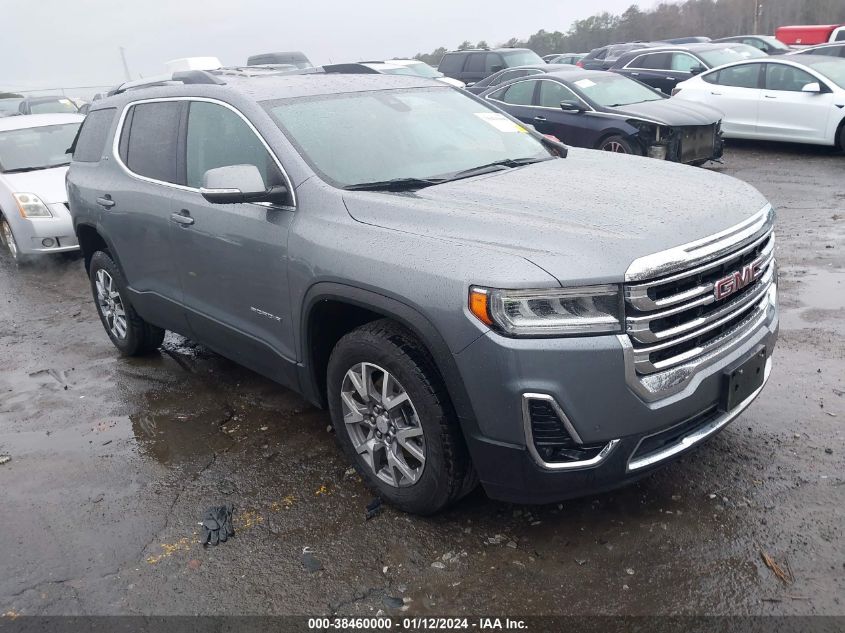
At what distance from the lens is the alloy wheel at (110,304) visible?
17.7 feet

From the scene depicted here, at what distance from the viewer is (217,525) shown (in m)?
3.38

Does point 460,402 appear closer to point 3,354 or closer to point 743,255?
point 743,255

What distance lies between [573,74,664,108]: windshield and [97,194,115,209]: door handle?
23.9ft

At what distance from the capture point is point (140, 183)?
15.1 feet

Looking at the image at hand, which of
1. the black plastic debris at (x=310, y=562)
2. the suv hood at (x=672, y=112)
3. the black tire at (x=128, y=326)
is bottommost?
the black plastic debris at (x=310, y=562)

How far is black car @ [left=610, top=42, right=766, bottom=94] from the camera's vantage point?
585 inches

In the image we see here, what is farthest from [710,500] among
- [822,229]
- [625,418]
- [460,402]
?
[822,229]

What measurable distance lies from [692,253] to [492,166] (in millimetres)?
1435

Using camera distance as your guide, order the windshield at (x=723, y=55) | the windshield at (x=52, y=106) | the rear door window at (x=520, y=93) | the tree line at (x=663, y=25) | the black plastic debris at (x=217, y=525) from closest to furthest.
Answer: the black plastic debris at (x=217, y=525), the rear door window at (x=520, y=93), the windshield at (x=723, y=55), the windshield at (x=52, y=106), the tree line at (x=663, y=25)

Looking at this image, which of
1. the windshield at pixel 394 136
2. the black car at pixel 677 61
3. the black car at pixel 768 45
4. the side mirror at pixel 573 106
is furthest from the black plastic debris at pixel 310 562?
the black car at pixel 768 45

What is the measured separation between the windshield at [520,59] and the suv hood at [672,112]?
8095 millimetres

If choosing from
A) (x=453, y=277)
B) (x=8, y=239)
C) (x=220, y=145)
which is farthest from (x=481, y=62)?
(x=453, y=277)

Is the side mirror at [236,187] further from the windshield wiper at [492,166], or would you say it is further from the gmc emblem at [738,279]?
the gmc emblem at [738,279]

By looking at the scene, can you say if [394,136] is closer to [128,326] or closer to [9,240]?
[128,326]
